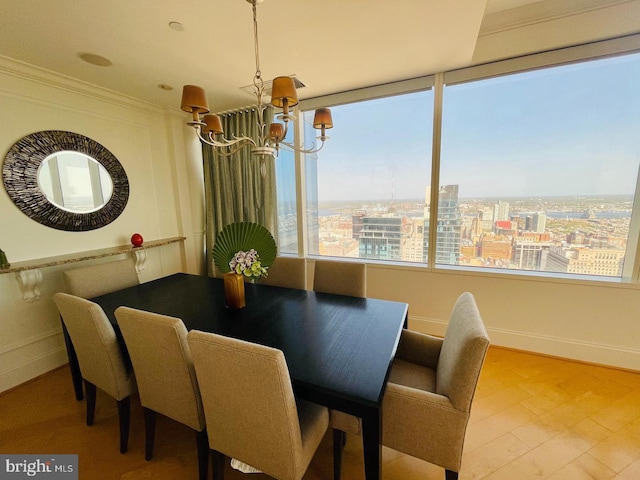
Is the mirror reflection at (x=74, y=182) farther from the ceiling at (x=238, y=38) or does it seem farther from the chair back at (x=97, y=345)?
the chair back at (x=97, y=345)

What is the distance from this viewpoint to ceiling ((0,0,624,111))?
4.96 ft

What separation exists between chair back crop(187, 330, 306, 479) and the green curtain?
2253 mm

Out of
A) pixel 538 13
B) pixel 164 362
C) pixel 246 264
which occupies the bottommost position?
pixel 164 362

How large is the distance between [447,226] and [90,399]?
314 centimetres

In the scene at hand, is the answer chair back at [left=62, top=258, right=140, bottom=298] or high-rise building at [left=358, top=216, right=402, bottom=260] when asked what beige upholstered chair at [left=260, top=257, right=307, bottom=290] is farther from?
chair back at [left=62, top=258, right=140, bottom=298]

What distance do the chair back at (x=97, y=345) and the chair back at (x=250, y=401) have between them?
0.73 meters

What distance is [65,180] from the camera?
2391 millimetres

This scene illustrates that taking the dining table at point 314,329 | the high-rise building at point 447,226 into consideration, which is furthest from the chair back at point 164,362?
the high-rise building at point 447,226

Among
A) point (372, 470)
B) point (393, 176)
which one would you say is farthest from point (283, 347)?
point (393, 176)

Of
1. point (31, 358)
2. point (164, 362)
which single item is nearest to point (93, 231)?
point (31, 358)

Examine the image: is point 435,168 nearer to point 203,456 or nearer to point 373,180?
point 373,180

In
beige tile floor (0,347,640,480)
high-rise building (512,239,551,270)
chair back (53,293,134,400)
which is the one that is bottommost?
beige tile floor (0,347,640,480)

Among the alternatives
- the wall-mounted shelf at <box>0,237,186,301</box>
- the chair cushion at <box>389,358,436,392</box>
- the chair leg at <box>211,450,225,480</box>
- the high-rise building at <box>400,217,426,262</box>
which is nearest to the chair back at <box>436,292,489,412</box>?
the chair cushion at <box>389,358,436,392</box>

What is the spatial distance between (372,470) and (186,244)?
127 inches
